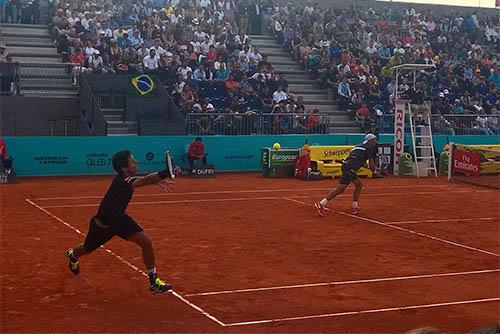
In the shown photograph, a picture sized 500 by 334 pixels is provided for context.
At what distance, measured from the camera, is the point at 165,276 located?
10.7 m

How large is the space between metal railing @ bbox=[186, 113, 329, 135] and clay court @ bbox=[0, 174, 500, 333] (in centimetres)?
969

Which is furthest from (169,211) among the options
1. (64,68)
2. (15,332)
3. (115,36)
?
(115,36)

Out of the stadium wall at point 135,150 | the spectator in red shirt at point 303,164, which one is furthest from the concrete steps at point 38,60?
the spectator in red shirt at point 303,164

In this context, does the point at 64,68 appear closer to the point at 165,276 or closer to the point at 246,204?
the point at 246,204

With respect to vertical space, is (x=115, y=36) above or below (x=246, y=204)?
above

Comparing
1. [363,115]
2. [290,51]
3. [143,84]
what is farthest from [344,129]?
[143,84]

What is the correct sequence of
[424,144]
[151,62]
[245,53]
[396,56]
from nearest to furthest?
[424,144] < [151,62] < [245,53] < [396,56]

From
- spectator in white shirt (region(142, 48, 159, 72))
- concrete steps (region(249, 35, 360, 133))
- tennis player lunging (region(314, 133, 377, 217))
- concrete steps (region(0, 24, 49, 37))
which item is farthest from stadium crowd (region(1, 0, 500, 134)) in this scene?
tennis player lunging (region(314, 133, 377, 217))

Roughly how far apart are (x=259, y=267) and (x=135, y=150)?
15.8 metres

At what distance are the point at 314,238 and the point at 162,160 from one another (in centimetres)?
1370

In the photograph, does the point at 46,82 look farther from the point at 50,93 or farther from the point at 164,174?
the point at 164,174

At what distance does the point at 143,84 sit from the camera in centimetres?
2986

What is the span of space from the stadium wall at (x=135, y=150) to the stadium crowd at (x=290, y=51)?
6.78 feet

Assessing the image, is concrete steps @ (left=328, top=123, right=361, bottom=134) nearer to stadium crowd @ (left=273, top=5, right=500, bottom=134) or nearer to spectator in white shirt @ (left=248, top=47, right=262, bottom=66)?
stadium crowd @ (left=273, top=5, right=500, bottom=134)
